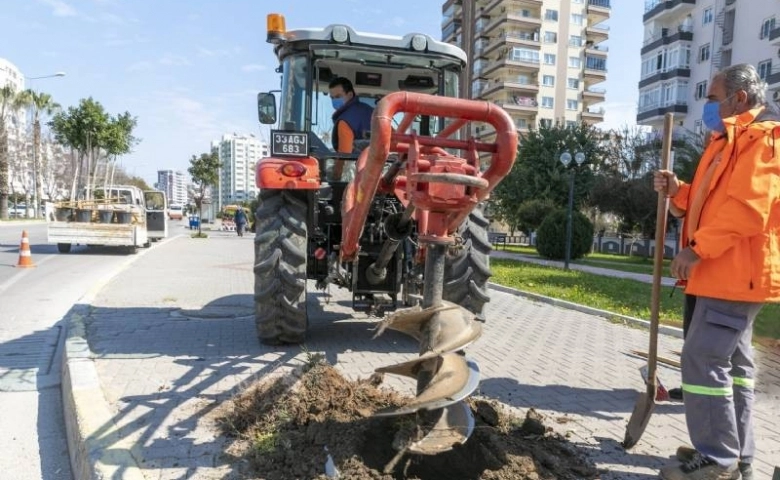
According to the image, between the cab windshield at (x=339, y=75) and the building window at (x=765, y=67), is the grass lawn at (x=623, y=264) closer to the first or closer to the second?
the cab windshield at (x=339, y=75)

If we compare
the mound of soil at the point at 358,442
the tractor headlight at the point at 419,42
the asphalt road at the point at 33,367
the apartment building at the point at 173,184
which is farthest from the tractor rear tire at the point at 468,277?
the apartment building at the point at 173,184

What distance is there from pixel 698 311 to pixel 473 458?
1383mm

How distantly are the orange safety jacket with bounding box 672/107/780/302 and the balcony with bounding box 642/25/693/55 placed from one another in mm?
47834

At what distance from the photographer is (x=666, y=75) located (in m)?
44.2

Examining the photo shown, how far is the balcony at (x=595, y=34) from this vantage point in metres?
68.6

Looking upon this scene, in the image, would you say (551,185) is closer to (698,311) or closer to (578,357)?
(578,357)

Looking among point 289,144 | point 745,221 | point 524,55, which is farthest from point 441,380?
point 524,55

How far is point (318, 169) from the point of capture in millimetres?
5082

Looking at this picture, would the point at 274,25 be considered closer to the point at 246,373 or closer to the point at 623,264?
the point at 246,373

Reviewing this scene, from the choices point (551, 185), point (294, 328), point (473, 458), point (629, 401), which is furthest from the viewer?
point (551, 185)

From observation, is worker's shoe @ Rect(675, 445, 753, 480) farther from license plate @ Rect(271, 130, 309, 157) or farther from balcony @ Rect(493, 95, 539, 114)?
balcony @ Rect(493, 95, 539, 114)

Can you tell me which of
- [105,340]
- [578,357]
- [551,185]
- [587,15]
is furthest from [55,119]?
[587,15]

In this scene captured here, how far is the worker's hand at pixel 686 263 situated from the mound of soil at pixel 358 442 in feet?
3.68

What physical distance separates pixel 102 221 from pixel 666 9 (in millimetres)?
45985
